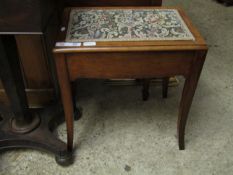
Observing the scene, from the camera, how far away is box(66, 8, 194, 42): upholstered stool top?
2.79ft

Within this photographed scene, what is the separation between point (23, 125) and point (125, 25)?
0.64 m

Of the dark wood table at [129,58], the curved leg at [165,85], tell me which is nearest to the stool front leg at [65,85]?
the dark wood table at [129,58]

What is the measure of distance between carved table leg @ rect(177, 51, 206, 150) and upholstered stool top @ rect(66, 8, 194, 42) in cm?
9

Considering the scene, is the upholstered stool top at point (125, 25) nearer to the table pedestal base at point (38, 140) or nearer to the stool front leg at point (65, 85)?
the stool front leg at point (65, 85)

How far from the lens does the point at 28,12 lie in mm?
654

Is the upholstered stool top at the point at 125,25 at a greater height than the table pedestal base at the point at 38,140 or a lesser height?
greater

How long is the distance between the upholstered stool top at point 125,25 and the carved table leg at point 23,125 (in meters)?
0.28

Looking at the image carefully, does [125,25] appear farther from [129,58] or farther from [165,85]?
[165,85]

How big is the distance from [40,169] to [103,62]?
22.8 inches

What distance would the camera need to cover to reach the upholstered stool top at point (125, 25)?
0.85 meters

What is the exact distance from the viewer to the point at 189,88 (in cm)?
94

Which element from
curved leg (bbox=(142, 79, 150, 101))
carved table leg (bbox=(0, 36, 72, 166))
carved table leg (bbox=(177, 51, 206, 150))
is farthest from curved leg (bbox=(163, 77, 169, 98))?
carved table leg (bbox=(0, 36, 72, 166))

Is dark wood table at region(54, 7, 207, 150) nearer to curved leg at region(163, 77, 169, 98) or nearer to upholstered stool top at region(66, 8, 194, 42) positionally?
upholstered stool top at region(66, 8, 194, 42)

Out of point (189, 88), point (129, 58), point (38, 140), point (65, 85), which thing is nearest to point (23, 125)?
point (38, 140)
